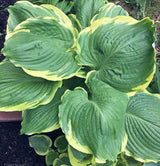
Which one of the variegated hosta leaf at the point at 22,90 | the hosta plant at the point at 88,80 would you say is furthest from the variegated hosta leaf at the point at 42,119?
the variegated hosta leaf at the point at 22,90

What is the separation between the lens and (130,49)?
0.93m

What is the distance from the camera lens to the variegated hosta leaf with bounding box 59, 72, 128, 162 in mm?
821

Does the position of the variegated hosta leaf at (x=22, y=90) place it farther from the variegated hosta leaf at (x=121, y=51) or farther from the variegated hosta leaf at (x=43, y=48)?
the variegated hosta leaf at (x=121, y=51)

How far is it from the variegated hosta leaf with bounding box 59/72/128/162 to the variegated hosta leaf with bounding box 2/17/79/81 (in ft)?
0.36

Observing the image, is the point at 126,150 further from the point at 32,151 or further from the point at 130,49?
the point at 32,151

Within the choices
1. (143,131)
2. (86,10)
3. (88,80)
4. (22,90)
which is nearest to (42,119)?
(22,90)

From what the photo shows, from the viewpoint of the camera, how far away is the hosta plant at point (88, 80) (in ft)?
2.79

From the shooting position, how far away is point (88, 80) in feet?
3.19

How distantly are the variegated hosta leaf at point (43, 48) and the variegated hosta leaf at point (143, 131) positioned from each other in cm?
32

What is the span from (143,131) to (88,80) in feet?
1.04

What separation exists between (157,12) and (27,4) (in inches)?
49.8

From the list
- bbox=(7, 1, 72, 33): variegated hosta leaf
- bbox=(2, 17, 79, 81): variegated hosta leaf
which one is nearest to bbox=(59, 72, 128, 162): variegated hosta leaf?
bbox=(2, 17, 79, 81): variegated hosta leaf

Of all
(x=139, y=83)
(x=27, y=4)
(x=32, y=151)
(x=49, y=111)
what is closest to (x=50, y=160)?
(x=32, y=151)

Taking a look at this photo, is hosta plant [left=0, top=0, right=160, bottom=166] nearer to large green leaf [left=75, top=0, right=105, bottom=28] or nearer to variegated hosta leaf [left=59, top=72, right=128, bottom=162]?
variegated hosta leaf [left=59, top=72, right=128, bottom=162]
